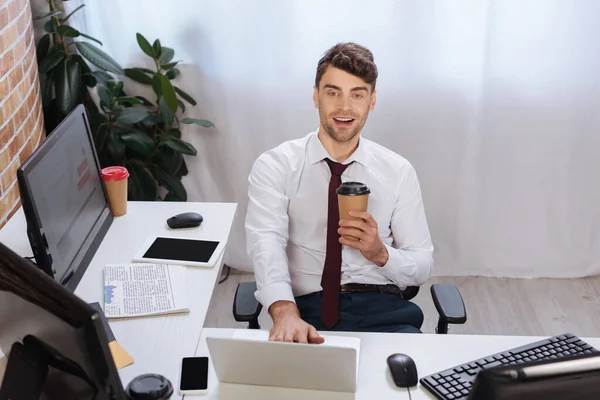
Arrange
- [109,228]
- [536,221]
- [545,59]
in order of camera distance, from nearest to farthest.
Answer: [109,228]
[545,59]
[536,221]

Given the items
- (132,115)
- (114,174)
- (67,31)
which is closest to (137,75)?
(132,115)

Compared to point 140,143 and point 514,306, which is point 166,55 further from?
point 514,306

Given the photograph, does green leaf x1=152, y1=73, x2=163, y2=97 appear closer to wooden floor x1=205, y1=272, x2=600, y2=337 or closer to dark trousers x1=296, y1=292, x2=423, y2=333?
wooden floor x1=205, y1=272, x2=600, y2=337

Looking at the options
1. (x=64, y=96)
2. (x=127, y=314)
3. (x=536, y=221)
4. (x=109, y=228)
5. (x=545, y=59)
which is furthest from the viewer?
(x=536, y=221)

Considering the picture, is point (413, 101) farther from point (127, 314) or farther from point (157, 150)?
point (127, 314)

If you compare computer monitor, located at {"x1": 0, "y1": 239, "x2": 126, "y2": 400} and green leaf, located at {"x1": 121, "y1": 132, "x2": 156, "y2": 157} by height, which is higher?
computer monitor, located at {"x1": 0, "y1": 239, "x2": 126, "y2": 400}

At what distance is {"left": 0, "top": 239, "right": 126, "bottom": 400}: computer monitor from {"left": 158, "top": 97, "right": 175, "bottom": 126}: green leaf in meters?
1.87

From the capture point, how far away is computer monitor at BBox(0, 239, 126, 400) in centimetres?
111

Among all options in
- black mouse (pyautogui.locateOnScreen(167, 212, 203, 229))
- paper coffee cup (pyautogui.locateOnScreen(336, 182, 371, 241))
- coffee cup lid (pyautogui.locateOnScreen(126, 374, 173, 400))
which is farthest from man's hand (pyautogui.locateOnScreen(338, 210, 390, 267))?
coffee cup lid (pyautogui.locateOnScreen(126, 374, 173, 400))

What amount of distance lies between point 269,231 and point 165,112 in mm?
1121

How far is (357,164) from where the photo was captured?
229 centimetres

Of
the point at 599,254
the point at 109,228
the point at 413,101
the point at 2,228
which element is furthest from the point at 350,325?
the point at 599,254

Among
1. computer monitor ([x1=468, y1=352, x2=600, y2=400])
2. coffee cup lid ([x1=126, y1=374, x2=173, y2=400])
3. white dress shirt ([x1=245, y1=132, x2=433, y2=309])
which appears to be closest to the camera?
computer monitor ([x1=468, y1=352, x2=600, y2=400])

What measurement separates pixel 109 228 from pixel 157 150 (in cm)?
93
